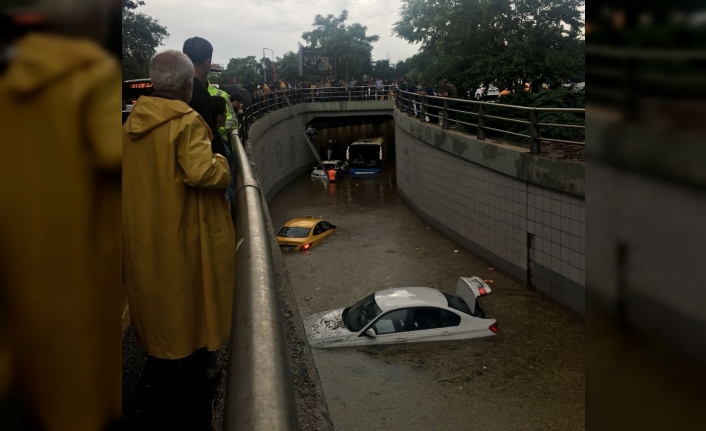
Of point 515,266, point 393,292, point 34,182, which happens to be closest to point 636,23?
point 34,182

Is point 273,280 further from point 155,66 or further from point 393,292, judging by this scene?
point 393,292

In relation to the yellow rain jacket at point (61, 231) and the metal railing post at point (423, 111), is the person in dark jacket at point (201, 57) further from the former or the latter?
the metal railing post at point (423, 111)

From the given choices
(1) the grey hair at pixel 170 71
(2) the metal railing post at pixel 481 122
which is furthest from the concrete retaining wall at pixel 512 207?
(1) the grey hair at pixel 170 71

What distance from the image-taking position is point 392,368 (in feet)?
34.7

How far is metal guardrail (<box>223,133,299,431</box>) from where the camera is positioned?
3.48ft

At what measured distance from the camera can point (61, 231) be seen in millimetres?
547

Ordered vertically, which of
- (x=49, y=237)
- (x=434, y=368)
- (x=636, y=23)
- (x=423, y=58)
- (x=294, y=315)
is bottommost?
(x=434, y=368)

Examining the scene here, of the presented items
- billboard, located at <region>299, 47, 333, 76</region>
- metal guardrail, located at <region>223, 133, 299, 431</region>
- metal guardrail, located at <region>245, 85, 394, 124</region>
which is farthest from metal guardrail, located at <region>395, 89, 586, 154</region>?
billboard, located at <region>299, 47, 333, 76</region>

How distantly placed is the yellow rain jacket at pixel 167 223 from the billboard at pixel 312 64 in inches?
2430

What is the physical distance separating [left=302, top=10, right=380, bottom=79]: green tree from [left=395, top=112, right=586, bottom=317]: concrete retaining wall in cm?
5342

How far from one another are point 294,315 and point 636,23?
2.84m

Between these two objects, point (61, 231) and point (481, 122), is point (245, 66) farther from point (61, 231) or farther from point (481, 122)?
point (61, 231)

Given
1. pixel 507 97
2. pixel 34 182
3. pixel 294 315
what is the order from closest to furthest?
pixel 34 182 < pixel 294 315 < pixel 507 97

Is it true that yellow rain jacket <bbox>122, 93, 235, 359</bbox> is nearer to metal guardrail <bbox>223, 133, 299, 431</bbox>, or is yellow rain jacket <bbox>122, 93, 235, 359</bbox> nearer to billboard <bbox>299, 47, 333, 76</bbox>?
metal guardrail <bbox>223, 133, 299, 431</bbox>
